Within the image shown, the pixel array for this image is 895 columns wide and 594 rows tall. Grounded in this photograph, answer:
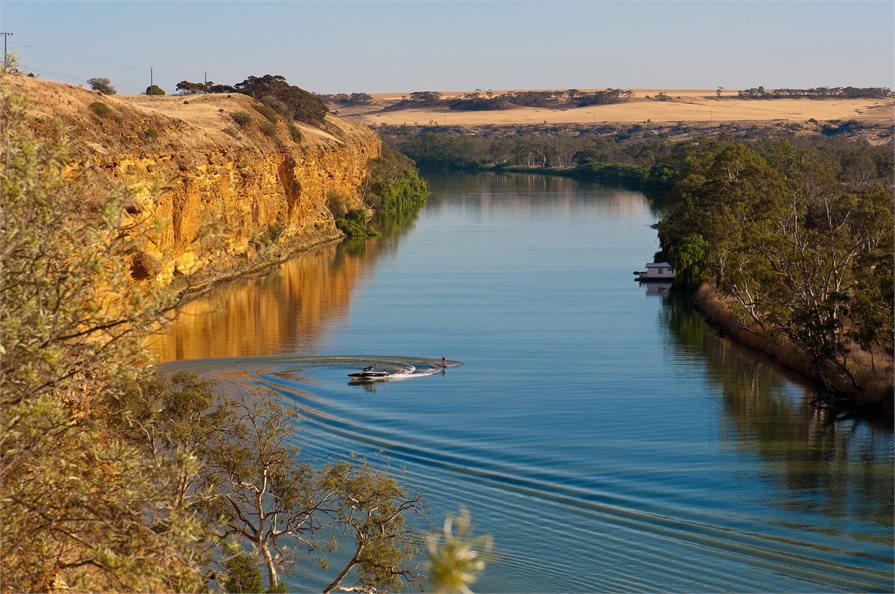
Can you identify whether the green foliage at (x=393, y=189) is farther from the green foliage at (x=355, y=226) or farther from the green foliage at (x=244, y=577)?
the green foliage at (x=244, y=577)

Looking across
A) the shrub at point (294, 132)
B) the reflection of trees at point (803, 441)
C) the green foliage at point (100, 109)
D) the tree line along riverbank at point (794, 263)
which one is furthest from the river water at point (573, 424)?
the shrub at point (294, 132)

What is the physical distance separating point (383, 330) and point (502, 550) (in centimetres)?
2167

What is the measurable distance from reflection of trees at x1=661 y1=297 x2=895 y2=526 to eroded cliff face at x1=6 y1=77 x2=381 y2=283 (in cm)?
1406

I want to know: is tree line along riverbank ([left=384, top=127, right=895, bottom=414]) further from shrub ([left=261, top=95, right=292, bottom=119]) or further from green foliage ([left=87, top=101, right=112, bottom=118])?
shrub ([left=261, top=95, right=292, bottom=119])

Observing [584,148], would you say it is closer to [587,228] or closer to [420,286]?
[587,228]

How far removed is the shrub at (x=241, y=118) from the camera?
67.1 meters

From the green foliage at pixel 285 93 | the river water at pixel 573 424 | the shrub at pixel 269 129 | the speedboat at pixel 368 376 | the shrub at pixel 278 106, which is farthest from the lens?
the green foliage at pixel 285 93

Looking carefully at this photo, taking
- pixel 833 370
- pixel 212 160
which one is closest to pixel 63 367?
pixel 833 370

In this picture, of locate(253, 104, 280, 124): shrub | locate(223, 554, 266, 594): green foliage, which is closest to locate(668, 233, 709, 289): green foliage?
locate(253, 104, 280, 124): shrub

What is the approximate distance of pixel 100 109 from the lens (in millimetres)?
50156

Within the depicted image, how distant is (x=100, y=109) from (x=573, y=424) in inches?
1133

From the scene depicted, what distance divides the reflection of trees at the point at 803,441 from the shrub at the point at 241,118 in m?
34.7

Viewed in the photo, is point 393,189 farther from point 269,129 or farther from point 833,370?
point 833,370

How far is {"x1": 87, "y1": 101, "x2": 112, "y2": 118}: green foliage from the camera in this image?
1970 inches
